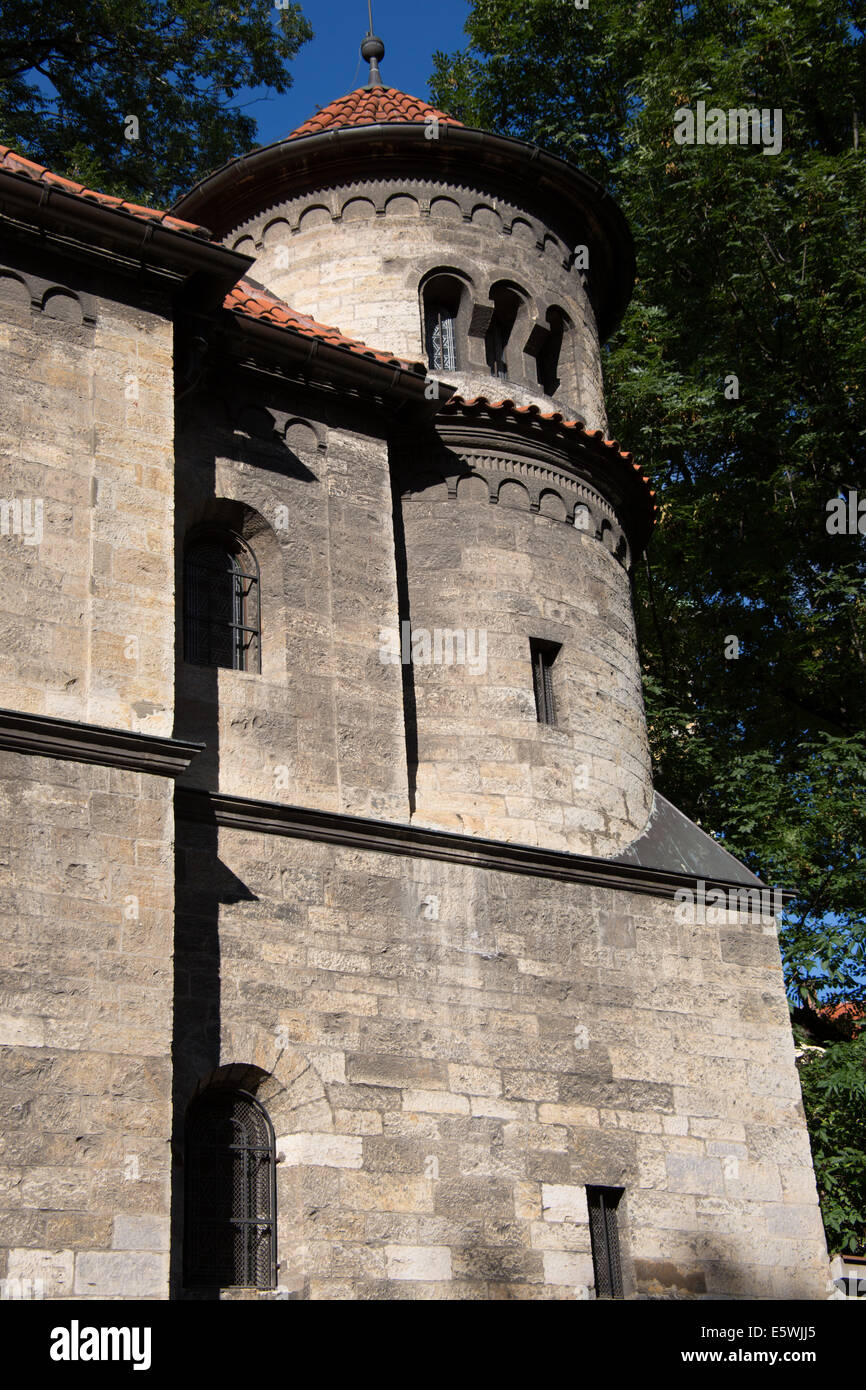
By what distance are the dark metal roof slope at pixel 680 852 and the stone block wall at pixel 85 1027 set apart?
14.7ft

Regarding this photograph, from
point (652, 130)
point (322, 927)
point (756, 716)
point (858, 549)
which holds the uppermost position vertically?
point (652, 130)

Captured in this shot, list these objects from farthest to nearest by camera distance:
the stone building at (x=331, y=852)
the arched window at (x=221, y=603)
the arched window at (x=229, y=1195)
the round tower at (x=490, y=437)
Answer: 1. the round tower at (x=490, y=437)
2. the arched window at (x=221, y=603)
3. the arched window at (x=229, y=1195)
4. the stone building at (x=331, y=852)

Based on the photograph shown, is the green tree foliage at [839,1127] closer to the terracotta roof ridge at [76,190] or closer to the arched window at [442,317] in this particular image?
the arched window at [442,317]

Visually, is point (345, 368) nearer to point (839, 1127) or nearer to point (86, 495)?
point (86, 495)

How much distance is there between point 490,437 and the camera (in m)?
12.9

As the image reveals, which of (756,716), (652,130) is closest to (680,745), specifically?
(756,716)

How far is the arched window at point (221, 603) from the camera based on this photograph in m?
10.8

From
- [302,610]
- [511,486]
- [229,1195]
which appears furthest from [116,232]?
[229,1195]

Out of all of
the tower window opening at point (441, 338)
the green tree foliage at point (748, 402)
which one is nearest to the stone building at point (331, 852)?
the tower window opening at point (441, 338)

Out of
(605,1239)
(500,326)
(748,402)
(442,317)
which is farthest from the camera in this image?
(748,402)

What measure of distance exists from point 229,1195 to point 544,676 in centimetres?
508

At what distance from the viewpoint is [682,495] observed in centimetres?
1919
